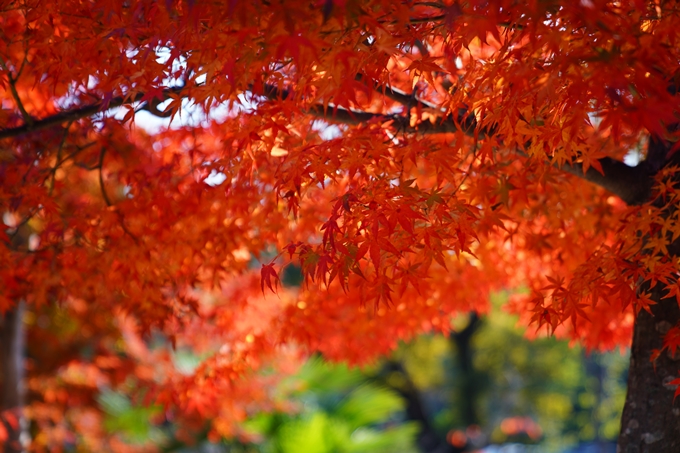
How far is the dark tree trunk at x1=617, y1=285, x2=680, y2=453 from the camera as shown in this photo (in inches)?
104

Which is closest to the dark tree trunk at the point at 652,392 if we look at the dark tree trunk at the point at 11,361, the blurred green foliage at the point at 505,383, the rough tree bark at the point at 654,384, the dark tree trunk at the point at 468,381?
the rough tree bark at the point at 654,384

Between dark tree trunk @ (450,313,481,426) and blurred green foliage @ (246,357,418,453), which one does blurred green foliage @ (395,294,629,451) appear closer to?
dark tree trunk @ (450,313,481,426)

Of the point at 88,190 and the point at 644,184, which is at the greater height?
the point at 88,190

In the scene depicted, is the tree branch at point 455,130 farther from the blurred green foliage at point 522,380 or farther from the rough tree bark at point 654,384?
the blurred green foliage at point 522,380

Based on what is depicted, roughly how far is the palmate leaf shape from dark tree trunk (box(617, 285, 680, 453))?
0.04 ft

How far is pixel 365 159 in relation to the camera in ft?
7.61

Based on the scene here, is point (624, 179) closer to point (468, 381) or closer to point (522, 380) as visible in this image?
point (522, 380)

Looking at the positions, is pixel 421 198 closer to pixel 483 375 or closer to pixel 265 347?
pixel 265 347

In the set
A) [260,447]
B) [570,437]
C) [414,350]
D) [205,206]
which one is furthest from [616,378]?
[205,206]

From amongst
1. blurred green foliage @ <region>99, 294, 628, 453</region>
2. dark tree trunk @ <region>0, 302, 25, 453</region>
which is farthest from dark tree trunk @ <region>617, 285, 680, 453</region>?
blurred green foliage @ <region>99, 294, 628, 453</region>

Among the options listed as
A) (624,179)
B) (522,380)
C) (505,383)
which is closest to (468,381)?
(505,383)

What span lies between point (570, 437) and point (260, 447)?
8.17m

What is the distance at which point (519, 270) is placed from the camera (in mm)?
4094

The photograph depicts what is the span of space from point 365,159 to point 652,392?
173cm
